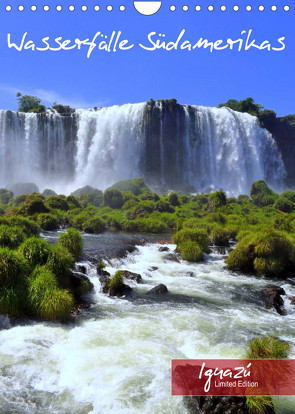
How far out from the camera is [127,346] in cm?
956

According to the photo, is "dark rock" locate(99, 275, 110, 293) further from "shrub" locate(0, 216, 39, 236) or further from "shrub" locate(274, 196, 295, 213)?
"shrub" locate(274, 196, 295, 213)

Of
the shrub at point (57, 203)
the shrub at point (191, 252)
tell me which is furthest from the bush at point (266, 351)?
the shrub at point (57, 203)

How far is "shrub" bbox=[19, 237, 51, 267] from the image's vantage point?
13586 mm

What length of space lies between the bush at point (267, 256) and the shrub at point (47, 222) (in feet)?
Answer: 60.8

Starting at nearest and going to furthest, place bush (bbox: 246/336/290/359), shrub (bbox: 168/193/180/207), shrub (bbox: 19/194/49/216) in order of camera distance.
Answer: bush (bbox: 246/336/290/359), shrub (bbox: 19/194/49/216), shrub (bbox: 168/193/180/207)

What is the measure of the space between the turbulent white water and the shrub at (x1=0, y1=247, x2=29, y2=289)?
1.52 m

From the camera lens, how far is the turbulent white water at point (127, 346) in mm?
7043

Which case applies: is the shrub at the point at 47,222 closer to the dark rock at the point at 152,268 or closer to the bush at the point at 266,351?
the dark rock at the point at 152,268

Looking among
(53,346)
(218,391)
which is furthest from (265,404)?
(53,346)

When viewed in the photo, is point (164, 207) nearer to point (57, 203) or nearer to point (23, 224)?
point (57, 203)

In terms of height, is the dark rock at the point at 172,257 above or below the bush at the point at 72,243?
below

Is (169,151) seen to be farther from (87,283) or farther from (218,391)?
(218,391)

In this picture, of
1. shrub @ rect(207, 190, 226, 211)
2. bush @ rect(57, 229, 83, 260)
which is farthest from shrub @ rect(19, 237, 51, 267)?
shrub @ rect(207, 190, 226, 211)

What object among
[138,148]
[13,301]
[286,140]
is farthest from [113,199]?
[286,140]
